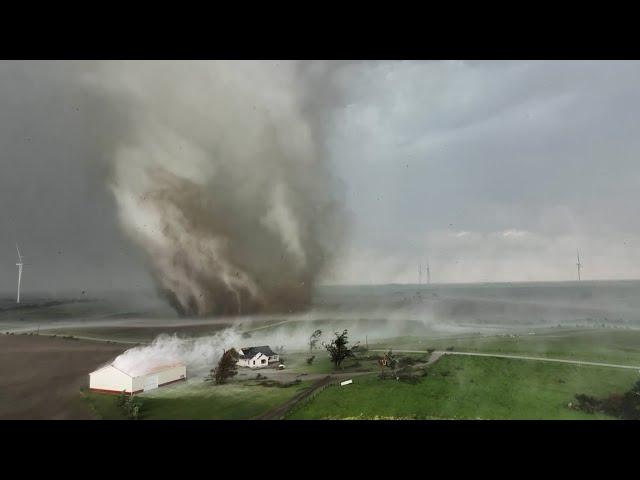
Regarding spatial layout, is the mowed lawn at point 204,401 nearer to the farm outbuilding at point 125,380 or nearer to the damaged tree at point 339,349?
the farm outbuilding at point 125,380

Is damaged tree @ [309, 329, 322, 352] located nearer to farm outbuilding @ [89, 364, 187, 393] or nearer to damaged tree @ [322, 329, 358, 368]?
damaged tree @ [322, 329, 358, 368]

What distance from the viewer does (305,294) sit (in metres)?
10.7

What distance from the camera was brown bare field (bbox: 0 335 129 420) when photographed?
22.2 feet

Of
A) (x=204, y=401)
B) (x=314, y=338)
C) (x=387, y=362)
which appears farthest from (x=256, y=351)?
(x=387, y=362)

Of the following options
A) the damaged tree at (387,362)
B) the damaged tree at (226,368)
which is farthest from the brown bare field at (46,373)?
the damaged tree at (387,362)

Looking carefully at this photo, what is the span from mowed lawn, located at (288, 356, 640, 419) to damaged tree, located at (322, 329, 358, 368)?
85 cm

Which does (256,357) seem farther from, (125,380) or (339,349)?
(125,380)

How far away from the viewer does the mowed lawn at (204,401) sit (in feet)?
21.3

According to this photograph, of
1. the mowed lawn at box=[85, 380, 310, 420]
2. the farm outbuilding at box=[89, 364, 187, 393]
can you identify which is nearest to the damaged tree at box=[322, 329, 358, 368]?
the mowed lawn at box=[85, 380, 310, 420]

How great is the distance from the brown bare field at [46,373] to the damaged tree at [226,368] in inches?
95.7

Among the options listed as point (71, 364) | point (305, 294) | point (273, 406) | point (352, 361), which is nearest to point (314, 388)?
point (273, 406)

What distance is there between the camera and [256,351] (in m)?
8.57

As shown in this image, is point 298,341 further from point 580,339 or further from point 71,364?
point 580,339

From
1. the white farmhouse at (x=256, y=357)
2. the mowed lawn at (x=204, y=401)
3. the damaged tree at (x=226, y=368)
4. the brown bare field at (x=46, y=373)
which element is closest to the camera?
the mowed lawn at (x=204, y=401)
